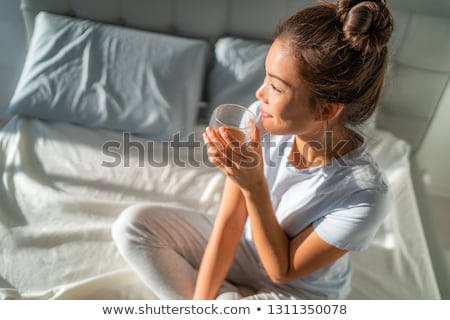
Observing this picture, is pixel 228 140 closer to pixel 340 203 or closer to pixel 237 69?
pixel 340 203

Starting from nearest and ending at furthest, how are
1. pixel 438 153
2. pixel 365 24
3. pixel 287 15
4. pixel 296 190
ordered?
pixel 365 24
pixel 296 190
pixel 287 15
pixel 438 153

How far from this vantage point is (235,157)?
2.27 ft

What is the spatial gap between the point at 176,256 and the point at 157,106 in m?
0.59

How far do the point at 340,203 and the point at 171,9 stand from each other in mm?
994

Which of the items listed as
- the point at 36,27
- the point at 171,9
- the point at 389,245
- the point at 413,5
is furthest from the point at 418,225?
the point at 36,27

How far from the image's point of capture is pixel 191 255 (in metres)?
0.97

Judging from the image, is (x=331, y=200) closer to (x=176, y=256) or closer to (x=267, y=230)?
(x=267, y=230)

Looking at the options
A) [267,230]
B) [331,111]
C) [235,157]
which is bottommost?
[267,230]

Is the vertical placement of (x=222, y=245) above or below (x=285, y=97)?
below

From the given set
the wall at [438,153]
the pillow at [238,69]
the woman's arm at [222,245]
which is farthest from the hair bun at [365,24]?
the wall at [438,153]

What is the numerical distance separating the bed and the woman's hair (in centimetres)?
51

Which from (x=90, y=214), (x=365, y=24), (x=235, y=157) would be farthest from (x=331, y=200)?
(x=90, y=214)

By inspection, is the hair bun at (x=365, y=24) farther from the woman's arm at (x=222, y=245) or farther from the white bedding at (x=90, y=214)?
the white bedding at (x=90, y=214)

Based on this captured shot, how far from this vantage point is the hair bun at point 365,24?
1.98 ft
